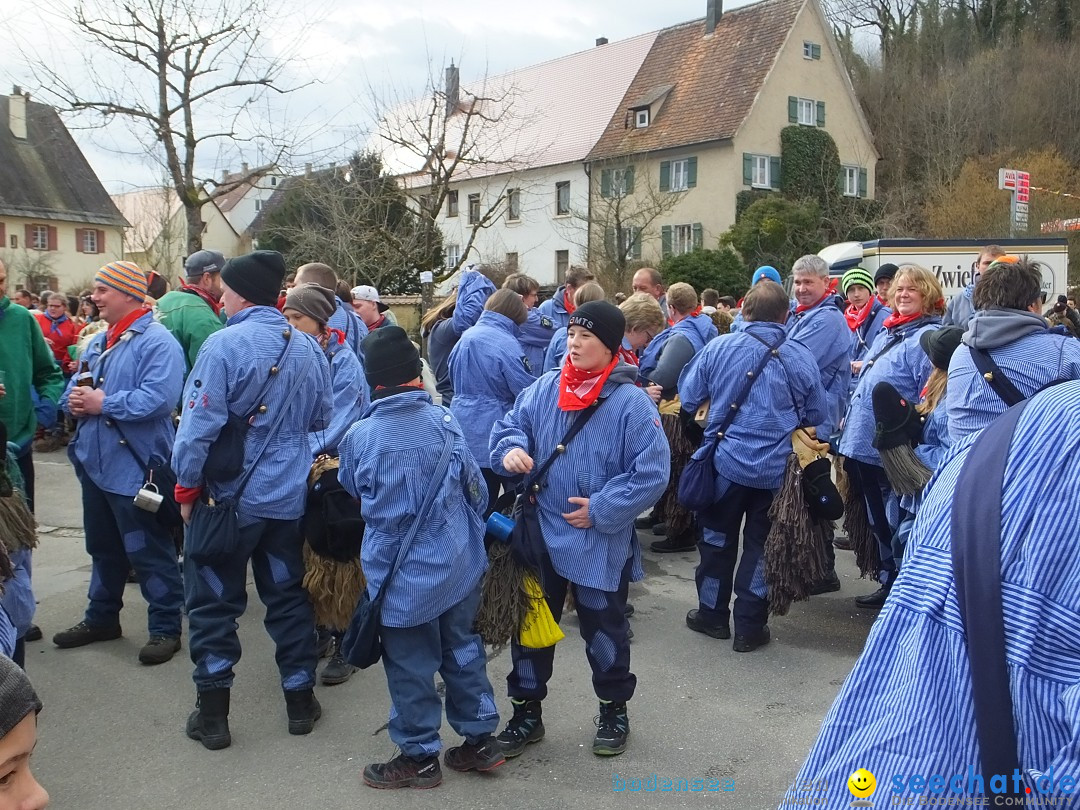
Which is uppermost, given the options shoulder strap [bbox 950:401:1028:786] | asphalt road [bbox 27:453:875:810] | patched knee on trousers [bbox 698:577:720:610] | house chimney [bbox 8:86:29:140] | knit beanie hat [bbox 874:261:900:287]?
house chimney [bbox 8:86:29:140]

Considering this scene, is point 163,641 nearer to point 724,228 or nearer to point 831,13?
point 724,228

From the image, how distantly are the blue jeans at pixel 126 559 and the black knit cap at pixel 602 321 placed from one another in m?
2.63

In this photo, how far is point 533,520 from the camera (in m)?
3.82

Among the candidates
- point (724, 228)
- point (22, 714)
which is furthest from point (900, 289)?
point (724, 228)

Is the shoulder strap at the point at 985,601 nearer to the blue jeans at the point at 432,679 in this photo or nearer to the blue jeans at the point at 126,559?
the blue jeans at the point at 432,679

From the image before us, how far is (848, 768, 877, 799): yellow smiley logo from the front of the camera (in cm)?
139

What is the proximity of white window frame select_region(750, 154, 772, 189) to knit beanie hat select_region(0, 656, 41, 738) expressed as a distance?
117ft

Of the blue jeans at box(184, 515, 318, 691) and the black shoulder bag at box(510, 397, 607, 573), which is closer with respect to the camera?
the black shoulder bag at box(510, 397, 607, 573)

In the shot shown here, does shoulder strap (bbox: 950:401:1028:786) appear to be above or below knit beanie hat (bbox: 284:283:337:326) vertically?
below

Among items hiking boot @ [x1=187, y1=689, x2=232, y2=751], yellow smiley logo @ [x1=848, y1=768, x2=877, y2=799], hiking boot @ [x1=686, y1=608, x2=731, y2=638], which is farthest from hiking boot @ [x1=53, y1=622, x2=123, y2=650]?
yellow smiley logo @ [x1=848, y1=768, x2=877, y2=799]

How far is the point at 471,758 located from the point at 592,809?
21.7 inches

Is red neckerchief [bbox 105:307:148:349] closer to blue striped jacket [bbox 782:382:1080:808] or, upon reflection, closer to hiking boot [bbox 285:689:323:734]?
hiking boot [bbox 285:689:323:734]

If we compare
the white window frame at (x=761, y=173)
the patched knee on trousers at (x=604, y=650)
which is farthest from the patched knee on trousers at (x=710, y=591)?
the white window frame at (x=761, y=173)

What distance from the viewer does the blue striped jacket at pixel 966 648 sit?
1268 mm
